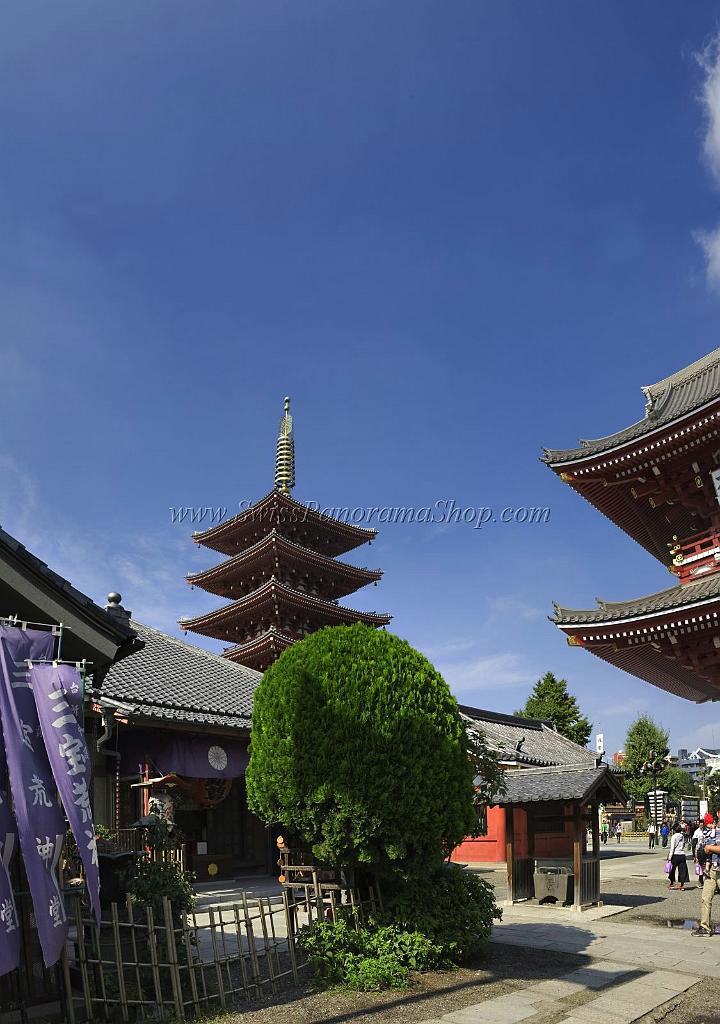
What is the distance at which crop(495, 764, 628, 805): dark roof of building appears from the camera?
15039 mm

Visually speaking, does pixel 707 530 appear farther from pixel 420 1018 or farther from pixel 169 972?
pixel 169 972

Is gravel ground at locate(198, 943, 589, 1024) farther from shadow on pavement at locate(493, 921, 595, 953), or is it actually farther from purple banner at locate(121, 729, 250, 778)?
purple banner at locate(121, 729, 250, 778)

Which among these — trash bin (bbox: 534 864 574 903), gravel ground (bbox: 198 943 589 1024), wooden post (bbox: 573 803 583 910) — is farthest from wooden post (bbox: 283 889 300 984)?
trash bin (bbox: 534 864 574 903)

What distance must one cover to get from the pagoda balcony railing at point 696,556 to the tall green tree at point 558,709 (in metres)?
43.1

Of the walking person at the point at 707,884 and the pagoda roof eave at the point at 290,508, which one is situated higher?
the pagoda roof eave at the point at 290,508

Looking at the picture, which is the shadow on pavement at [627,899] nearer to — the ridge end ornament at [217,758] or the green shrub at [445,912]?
the green shrub at [445,912]

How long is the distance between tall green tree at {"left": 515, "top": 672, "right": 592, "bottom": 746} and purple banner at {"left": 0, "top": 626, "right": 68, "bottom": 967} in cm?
5398

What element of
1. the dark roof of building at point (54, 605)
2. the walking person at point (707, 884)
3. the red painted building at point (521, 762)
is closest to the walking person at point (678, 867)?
the red painted building at point (521, 762)

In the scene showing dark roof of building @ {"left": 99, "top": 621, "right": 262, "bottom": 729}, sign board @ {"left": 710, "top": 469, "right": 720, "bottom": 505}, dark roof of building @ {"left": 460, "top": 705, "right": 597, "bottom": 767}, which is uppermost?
sign board @ {"left": 710, "top": 469, "right": 720, "bottom": 505}

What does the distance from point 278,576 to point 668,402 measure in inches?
862

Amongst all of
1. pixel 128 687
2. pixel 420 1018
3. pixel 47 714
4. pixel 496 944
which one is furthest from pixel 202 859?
pixel 47 714

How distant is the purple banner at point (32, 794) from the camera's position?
20.7ft

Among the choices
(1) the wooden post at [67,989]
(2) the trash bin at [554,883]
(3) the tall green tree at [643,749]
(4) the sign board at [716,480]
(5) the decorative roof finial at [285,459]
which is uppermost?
(5) the decorative roof finial at [285,459]

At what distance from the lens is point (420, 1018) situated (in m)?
7.39
